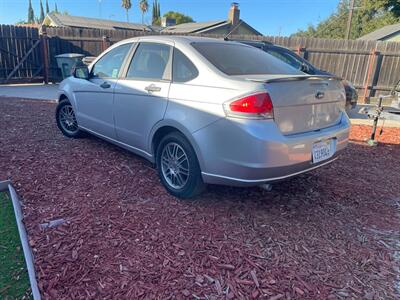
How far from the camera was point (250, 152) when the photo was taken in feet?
9.00

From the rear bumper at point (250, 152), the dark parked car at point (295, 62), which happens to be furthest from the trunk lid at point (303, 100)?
the dark parked car at point (295, 62)

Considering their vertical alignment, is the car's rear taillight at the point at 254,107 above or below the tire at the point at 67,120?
above

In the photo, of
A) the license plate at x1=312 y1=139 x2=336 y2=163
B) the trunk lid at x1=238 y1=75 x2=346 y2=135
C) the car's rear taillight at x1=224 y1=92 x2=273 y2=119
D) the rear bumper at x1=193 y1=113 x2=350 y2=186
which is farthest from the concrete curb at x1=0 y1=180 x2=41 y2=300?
the license plate at x1=312 y1=139 x2=336 y2=163

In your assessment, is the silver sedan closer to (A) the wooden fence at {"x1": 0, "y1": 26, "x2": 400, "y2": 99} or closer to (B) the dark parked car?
(B) the dark parked car

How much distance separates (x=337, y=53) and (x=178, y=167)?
12.2m

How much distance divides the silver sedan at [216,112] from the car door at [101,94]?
0.02 meters

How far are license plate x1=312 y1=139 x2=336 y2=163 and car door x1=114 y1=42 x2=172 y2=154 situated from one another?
1566 millimetres

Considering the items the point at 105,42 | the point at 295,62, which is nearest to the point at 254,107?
the point at 295,62

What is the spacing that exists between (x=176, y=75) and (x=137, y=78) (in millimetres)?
670

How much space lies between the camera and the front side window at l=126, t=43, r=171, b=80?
142 inches

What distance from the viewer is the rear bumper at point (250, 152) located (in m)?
2.73

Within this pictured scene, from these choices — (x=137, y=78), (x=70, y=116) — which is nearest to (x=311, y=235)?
(x=137, y=78)

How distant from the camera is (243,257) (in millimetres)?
2592

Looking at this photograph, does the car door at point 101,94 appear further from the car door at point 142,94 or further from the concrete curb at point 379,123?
the concrete curb at point 379,123
